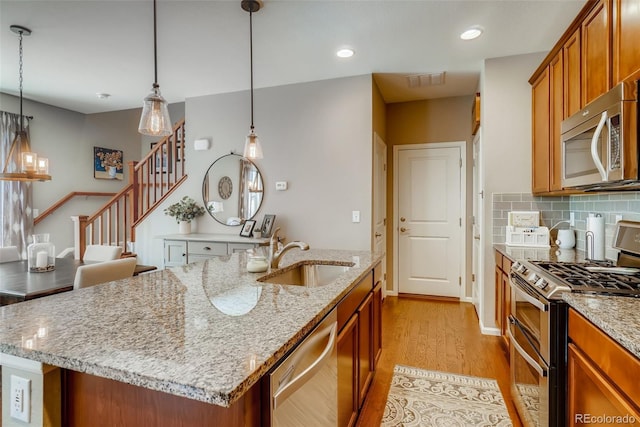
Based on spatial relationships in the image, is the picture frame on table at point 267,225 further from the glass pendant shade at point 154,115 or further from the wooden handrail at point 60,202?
the wooden handrail at point 60,202

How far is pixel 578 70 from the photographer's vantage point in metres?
2.03

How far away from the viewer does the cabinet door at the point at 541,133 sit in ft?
8.43

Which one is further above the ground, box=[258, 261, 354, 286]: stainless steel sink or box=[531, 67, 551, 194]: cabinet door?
box=[531, 67, 551, 194]: cabinet door

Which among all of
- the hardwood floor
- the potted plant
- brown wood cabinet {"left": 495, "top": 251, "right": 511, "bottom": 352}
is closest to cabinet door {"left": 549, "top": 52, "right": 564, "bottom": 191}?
brown wood cabinet {"left": 495, "top": 251, "right": 511, "bottom": 352}

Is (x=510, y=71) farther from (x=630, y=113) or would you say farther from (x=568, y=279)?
(x=568, y=279)

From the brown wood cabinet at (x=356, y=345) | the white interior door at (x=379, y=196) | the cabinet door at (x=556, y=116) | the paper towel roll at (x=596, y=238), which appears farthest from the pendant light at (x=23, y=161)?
the paper towel roll at (x=596, y=238)

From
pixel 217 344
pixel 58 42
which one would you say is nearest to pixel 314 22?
pixel 58 42

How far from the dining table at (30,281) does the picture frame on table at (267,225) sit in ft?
5.49

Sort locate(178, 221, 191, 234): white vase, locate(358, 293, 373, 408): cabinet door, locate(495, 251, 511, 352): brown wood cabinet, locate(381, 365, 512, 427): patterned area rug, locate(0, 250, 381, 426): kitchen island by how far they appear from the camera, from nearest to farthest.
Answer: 1. locate(0, 250, 381, 426): kitchen island
2. locate(358, 293, 373, 408): cabinet door
3. locate(381, 365, 512, 427): patterned area rug
4. locate(495, 251, 511, 352): brown wood cabinet
5. locate(178, 221, 191, 234): white vase

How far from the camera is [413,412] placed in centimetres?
200

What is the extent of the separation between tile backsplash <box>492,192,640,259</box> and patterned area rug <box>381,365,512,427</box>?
4.06 ft

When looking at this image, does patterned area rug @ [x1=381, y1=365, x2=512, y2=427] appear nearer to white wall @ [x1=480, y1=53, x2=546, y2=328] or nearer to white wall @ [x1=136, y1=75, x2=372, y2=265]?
white wall @ [x1=480, y1=53, x2=546, y2=328]

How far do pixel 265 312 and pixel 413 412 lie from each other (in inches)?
56.8

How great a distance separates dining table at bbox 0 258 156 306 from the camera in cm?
198
